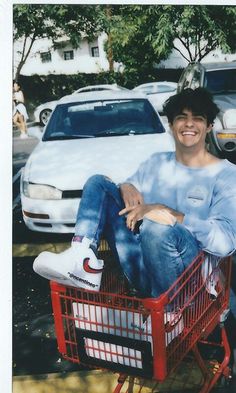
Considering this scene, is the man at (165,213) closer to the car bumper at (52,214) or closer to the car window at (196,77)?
the car window at (196,77)

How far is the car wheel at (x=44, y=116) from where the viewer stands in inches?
107

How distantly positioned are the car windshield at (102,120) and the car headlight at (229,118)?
39 cm

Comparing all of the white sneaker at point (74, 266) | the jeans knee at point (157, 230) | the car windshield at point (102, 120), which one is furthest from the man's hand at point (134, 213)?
the car windshield at point (102, 120)

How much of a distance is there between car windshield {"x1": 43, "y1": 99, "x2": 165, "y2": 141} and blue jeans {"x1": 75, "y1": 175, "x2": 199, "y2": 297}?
0.81m

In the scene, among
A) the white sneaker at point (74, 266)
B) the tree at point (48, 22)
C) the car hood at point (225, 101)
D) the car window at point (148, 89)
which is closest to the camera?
the white sneaker at point (74, 266)

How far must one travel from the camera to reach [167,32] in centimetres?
260

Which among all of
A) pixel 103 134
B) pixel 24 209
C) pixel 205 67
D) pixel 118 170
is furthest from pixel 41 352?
pixel 205 67

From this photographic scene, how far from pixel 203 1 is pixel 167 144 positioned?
834 millimetres

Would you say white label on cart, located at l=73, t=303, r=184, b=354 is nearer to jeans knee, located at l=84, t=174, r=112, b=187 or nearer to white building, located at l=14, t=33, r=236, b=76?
jeans knee, located at l=84, t=174, r=112, b=187

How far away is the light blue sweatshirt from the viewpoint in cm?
192

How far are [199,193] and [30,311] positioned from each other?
1.31 meters

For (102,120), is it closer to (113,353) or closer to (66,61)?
(66,61)

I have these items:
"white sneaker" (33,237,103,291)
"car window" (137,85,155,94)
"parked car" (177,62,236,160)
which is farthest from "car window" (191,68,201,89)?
"white sneaker" (33,237,103,291)

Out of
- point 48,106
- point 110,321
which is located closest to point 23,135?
point 48,106
